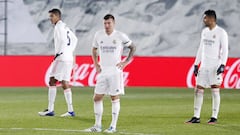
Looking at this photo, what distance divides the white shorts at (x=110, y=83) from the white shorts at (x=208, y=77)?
2293 mm

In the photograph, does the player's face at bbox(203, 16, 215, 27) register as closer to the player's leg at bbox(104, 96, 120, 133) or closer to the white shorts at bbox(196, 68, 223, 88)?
the white shorts at bbox(196, 68, 223, 88)

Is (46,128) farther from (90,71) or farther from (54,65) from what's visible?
(90,71)

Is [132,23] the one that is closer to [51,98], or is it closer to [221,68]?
[51,98]

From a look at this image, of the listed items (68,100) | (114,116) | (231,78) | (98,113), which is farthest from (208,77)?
(231,78)

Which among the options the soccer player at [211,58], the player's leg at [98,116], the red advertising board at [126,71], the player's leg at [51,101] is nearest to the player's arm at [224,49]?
the soccer player at [211,58]

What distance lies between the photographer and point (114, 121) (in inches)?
473

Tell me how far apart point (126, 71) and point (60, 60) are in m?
10.1

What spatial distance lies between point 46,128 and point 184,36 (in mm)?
22440

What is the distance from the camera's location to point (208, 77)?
13.8m

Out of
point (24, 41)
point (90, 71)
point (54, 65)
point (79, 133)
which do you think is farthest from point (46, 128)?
point (24, 41)

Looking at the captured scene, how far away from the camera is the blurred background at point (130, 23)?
34000 millimetres

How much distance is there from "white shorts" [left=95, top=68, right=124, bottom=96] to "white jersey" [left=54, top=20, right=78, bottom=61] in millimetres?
3067

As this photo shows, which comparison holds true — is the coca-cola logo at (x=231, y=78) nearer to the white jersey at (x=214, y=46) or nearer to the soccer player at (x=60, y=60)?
the soccer player at (x=60, y=60)

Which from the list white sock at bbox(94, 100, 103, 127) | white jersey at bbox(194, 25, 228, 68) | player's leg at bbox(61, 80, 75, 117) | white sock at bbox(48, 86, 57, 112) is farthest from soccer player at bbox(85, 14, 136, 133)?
white sock at bbox(48, 86, 57, 112)
